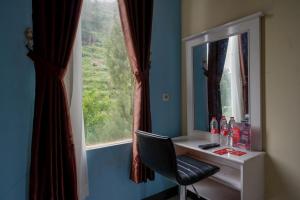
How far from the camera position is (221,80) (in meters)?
1.93

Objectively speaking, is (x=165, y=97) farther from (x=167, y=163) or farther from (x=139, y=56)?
(x=167, y=163)

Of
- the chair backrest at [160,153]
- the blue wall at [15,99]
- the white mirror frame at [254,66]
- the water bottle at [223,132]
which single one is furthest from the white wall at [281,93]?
the blue wall at [15,99]

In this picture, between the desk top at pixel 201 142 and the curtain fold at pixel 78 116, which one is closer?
the desk top at pixel 201 142

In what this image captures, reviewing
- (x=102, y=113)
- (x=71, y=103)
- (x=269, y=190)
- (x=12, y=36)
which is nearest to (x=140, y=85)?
(x=102, y=113)

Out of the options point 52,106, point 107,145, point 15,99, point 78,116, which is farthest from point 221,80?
point 15,99

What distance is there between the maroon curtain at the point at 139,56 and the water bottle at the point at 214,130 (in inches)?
24.3

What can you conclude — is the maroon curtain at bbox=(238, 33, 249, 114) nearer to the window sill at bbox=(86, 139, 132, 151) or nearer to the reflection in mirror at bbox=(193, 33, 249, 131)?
the reflection in mirror at bbox=(193, 33, 249, 131)

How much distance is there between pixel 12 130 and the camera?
1.42m

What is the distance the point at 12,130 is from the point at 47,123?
24 cm

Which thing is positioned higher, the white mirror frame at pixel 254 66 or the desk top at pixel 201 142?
the white mirror frame at pixel 254 66

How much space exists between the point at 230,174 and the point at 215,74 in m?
0.95

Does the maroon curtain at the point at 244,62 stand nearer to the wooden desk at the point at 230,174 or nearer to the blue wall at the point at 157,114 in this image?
the wooden desk at the point at 230,174

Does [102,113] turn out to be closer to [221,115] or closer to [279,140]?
[221,115]

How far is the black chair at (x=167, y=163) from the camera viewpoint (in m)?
1.34
